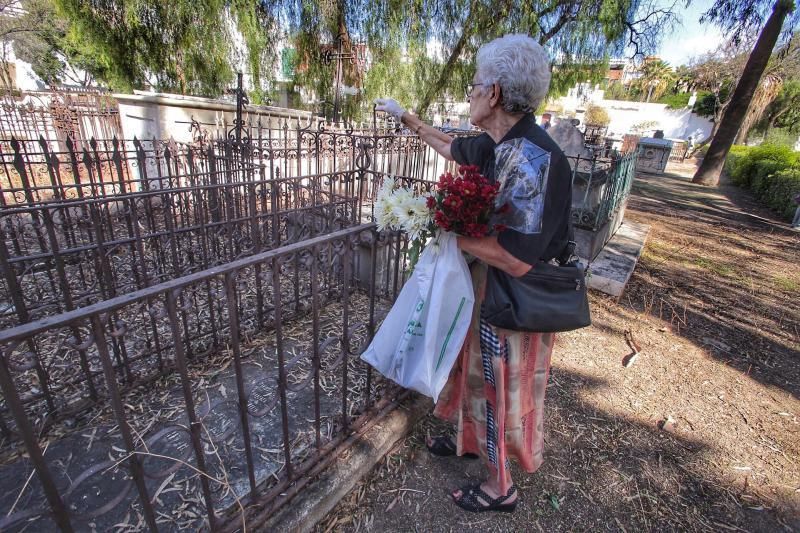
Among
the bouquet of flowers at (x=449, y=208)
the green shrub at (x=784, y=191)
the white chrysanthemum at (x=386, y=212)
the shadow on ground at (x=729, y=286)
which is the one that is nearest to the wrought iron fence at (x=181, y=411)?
the white chrysanthemum at (x=386, y=212)

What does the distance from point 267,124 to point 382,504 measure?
879 cm

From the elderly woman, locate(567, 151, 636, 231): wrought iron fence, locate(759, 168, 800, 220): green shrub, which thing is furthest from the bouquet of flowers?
locate(759, 168, 800, 220): green shrub

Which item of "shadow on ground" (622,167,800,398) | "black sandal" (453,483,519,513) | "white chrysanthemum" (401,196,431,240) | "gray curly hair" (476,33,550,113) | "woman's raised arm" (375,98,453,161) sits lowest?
"shadow on ground" (622,167,800,398)

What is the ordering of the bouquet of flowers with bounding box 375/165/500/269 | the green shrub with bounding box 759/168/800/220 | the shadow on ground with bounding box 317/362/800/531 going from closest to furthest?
the bouquet of flowers with bounding box 375/165/500/269, the shadow on ground with bounding box 317/362/800/531, the green shrub with bounding box 759/168/800/220

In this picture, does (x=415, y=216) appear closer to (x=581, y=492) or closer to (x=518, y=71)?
(x=518, y=71)

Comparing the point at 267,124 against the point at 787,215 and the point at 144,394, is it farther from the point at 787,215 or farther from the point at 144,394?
the point at 787,215

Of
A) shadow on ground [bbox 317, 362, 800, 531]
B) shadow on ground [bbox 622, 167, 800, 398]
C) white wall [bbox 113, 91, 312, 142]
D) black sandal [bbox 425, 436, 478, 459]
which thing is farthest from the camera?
white wall [bbox 113, 91, 312, 142]

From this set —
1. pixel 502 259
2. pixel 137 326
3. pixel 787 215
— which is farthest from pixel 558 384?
pixel 787 215

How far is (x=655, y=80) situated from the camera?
160 ft

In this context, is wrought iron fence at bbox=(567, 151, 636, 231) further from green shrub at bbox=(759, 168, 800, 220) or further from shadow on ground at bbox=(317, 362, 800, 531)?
green shrub at bbox=(759, 168, 800, 220)

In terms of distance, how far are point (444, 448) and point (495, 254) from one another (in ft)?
4.65

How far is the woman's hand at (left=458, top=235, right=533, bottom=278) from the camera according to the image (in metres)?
1.50

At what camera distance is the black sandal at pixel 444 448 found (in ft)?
7.79

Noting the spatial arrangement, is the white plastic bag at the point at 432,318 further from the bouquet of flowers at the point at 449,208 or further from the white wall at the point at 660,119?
the white wall at the point at 660,119
